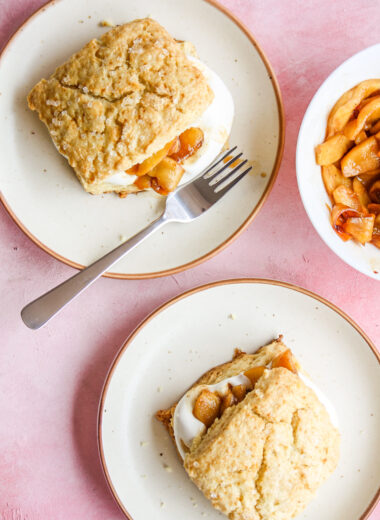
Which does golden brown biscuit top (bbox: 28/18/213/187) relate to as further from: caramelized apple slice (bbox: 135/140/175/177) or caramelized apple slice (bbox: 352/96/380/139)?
caramelized apple slice (bbox: 352/96/380/139)

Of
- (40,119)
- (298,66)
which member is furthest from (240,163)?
(40,119)

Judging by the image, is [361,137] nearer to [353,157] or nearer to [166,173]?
[353,157]

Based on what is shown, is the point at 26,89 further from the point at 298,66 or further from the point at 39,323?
the point at 298,66

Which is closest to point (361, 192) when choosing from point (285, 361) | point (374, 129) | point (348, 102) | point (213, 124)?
point (374, 129)

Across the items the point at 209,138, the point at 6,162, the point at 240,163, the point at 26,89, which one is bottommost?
the point at 240,163

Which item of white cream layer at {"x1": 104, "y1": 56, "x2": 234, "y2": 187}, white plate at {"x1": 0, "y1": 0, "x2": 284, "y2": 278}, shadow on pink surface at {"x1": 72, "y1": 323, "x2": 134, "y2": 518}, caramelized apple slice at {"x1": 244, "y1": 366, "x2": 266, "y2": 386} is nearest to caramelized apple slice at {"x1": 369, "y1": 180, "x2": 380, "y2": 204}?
white plate at {"x1": 0, "y1": 0, "x2": 284, "y2": 278}

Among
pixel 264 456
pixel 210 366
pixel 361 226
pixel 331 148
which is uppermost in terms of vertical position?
pixel 331 148

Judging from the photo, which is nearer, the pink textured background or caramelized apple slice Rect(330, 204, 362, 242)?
caramelized apple slice Rect(330, 204, 362, 242)
